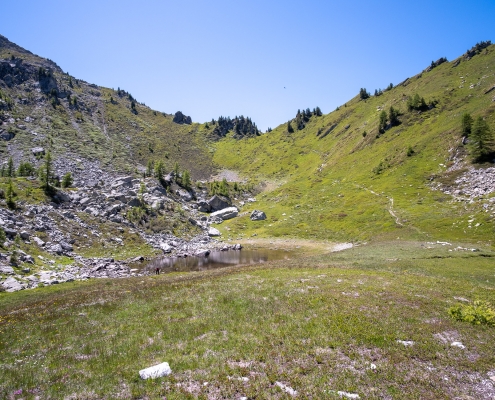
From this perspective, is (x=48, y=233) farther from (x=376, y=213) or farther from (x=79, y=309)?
(x=376, y=213)

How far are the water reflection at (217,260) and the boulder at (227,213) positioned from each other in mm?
45801

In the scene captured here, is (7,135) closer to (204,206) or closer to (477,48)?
(204,206)

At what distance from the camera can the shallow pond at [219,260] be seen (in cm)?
5658

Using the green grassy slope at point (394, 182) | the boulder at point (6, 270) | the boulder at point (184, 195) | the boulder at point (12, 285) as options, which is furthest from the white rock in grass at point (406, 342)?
the boulder at point (184, 195)

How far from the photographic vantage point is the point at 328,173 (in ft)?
488

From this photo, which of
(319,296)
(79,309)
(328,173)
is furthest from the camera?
(328,173)

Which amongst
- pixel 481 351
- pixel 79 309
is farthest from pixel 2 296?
pixel 481 351

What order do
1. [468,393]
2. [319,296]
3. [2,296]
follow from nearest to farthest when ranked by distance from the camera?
[468,393]
[319,296]
[2,296]

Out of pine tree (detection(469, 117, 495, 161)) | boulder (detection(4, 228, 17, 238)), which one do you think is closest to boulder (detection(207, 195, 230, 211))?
boulder (detection(4, 228, 17, 238))

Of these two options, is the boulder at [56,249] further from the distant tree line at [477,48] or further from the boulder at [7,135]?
the distant tree line at [477,48]

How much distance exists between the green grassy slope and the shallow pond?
22.0 m

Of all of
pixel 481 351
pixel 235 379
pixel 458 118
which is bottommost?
pixel 481 351

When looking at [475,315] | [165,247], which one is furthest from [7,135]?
[475,315]

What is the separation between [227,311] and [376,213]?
7840 centimetres
